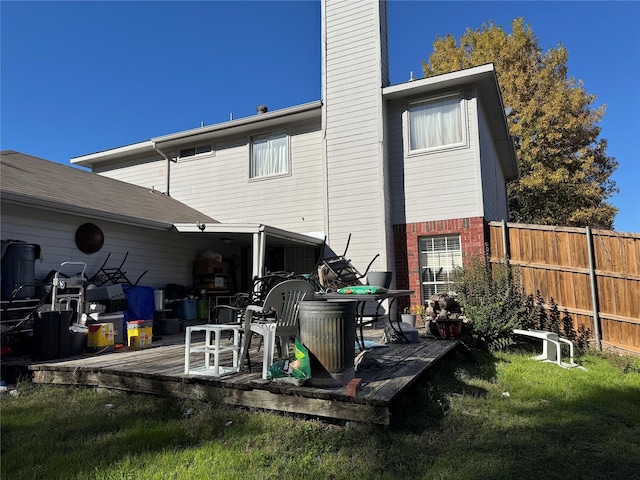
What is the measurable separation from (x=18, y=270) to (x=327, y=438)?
16.6 ft

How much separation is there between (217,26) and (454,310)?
8589mm

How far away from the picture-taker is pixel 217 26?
983 cm

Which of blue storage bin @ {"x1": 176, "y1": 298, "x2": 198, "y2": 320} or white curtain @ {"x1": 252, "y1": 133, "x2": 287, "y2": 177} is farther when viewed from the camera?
white curtain @ {"x1": 252, "y1": 133, "x2": 287, "y2": 177}

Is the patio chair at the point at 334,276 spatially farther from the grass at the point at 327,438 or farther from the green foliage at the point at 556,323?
the green foliage at the point at 556,323

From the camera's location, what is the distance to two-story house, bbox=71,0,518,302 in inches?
335

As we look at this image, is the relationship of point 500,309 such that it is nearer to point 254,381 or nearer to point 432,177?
point 432,177

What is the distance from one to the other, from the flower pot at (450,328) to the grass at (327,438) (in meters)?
1.69

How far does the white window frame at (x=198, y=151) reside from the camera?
37.2 ft

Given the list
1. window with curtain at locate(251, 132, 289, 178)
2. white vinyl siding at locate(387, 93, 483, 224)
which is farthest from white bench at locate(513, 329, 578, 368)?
window with curtain at locate(251, 132, 289, 178)

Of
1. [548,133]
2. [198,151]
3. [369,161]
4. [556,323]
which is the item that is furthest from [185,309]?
[548,133]

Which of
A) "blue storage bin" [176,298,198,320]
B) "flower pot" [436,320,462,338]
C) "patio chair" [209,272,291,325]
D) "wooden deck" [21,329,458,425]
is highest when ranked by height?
"patio chair" [209,272,291,325]

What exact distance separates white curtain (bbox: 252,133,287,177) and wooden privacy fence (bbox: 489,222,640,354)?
5.78 metres

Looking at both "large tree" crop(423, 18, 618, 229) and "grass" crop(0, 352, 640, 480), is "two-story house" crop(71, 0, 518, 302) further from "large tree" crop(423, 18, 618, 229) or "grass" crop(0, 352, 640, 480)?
"large tree" crop(423, 18, 618, 229)

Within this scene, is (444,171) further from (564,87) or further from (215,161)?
(564,87)
